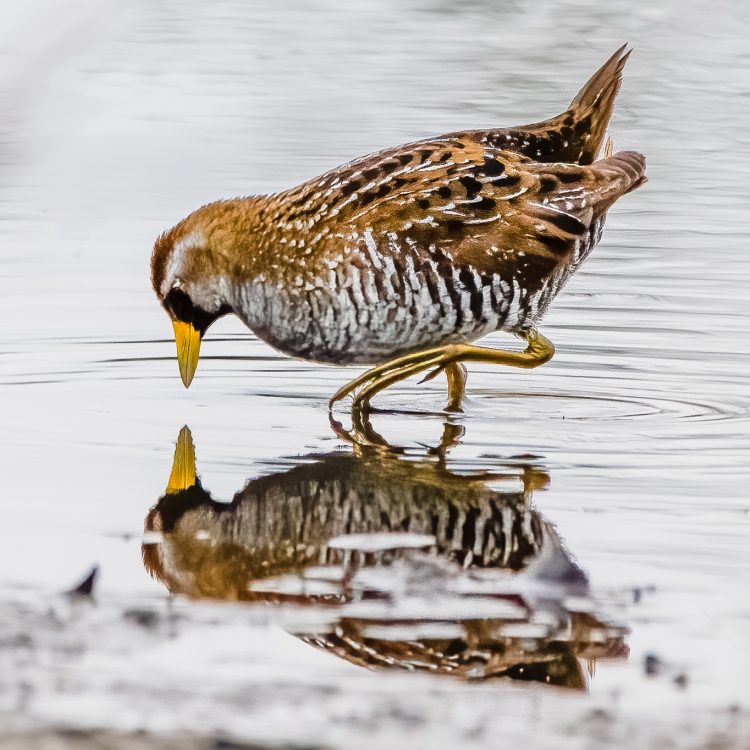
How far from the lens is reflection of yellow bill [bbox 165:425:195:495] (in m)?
5.68

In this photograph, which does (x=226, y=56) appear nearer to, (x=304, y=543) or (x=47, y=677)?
(x=304, y=543)

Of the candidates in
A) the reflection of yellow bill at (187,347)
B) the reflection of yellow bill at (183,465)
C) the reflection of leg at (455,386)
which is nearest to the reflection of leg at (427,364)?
the reflection of leg at (455,386)

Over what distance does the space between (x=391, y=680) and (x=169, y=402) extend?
10.7 ft

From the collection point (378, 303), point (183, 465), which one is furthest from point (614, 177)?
point (183, 465)

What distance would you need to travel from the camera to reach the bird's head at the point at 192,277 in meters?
6.84

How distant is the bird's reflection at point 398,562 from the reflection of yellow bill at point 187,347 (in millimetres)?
982

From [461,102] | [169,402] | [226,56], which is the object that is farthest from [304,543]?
[226,56]

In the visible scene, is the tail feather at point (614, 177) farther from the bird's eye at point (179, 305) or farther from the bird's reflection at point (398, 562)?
the bird's eye at point (179, 305)

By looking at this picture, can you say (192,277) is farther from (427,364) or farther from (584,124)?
(584,124)

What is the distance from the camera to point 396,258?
21.4 ft

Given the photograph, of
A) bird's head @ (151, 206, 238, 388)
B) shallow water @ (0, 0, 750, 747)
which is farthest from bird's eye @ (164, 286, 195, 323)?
shallow water @ (0, 0, 750, 747)

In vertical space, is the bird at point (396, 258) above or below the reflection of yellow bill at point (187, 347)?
above

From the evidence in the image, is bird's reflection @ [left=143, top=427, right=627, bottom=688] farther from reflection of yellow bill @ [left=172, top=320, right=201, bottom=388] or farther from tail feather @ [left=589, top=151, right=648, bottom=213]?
tail feather @ [left=589, top=151, right=648, bottom=213]

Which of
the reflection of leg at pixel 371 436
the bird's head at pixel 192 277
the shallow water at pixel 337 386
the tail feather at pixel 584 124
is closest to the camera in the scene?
the shallow water at pixel 337 386
